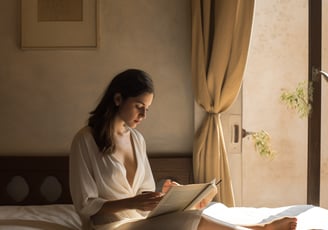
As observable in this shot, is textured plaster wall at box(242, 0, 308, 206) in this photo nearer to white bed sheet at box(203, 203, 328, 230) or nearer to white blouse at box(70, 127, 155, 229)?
white bed sheet at box(203, 203, 328, 230)

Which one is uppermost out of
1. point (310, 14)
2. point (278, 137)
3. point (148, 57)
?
point (310, 14)

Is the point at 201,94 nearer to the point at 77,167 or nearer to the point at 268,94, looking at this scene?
the point at 77,167

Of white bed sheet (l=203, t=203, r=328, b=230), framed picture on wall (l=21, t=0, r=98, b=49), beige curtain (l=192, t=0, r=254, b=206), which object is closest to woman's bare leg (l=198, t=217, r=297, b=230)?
white bed sheet (l=203, t=203, r=328, b=230)

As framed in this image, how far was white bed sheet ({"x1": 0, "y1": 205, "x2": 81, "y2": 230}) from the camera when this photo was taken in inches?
90.7

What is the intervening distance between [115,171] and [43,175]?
44.3 inches

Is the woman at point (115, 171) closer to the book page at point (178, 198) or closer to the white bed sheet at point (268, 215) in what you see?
the book page at point (178, 198)

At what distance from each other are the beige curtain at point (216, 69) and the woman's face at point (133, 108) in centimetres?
94

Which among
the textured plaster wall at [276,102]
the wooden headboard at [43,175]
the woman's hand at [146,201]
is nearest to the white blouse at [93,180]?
the woman's hand at [146,201]

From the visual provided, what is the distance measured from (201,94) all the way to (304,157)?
→ 73.7 inches

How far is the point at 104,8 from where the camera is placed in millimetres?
3127

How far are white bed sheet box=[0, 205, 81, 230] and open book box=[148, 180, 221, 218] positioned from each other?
58cm

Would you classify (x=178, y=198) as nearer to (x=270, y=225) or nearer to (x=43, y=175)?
(x=270, y=225)

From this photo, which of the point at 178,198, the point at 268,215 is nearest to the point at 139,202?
the point at 178,198

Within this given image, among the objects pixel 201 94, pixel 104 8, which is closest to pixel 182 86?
pixel 201 94
